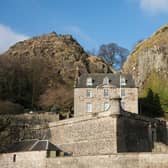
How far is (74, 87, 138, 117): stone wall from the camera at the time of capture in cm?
4328

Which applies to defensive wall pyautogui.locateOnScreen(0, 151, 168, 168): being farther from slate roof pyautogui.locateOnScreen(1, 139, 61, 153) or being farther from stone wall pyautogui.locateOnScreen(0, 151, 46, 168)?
slate roof pyautogui.locateOnScreen(1, 139, 61, 153)

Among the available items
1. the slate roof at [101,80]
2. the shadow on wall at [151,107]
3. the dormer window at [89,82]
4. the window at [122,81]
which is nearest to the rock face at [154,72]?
the shadow on wall at [151,107]

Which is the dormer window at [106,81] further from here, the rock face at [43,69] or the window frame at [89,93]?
the rock face at [43,69]

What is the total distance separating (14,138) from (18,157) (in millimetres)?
8213

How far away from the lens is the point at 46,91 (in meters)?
54.5

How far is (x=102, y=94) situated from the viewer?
44000mm

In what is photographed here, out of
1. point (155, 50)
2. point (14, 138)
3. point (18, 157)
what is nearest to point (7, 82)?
point (14, 138)

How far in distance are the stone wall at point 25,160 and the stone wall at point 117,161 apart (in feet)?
4.40

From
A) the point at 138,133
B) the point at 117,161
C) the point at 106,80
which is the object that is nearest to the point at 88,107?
the point at 106,80

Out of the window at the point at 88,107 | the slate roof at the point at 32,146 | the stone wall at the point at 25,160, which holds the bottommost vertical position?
the stone wall at the point at 25,160

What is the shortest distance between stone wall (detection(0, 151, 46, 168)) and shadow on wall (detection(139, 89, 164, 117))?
59.6ft

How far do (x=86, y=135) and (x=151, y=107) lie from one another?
14.0 meters

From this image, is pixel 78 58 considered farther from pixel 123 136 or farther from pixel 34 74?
pixel 123 136

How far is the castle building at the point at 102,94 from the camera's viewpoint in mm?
43312
